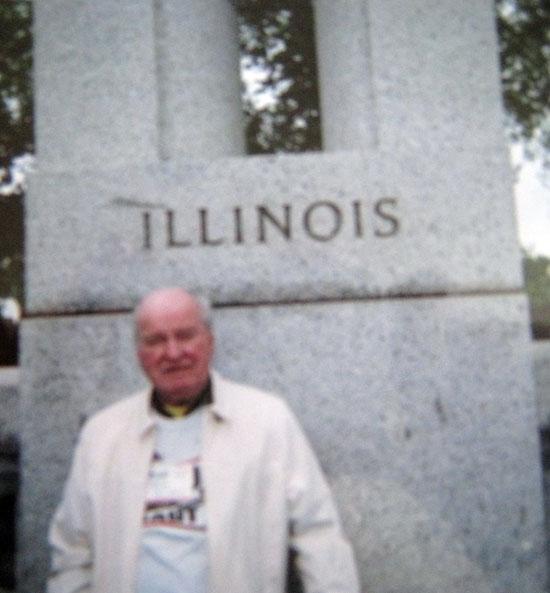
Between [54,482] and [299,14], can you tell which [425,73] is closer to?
A: [54,482]

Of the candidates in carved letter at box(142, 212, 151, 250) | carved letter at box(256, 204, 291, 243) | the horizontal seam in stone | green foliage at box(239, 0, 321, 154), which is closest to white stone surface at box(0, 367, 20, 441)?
carved letter at box(142, 212, 151, 250)

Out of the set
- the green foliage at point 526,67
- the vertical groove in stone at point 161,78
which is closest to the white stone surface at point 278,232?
the vertical groove in stone at point 161,78

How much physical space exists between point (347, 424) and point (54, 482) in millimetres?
1293

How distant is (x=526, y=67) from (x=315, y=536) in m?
5.80

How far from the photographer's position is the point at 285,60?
233 inches

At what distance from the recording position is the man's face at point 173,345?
220cm

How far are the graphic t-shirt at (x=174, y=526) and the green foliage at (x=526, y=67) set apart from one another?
5300mm

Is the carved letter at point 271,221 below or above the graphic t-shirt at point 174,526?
above

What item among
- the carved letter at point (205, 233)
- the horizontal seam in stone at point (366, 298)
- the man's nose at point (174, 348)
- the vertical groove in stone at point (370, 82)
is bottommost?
the man's nose at point (174, 348)

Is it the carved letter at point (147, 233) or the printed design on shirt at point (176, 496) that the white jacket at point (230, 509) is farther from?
the carved letter at point (147, 233)

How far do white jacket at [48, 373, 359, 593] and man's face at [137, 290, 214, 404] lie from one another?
103 millimetres

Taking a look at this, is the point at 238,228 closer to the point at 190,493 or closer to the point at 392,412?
the point at 392,412

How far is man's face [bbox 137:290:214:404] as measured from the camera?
2.20 meters

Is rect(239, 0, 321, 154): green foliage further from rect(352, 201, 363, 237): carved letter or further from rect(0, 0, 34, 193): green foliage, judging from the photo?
rect(352, 201, 363, 237): carved letter
